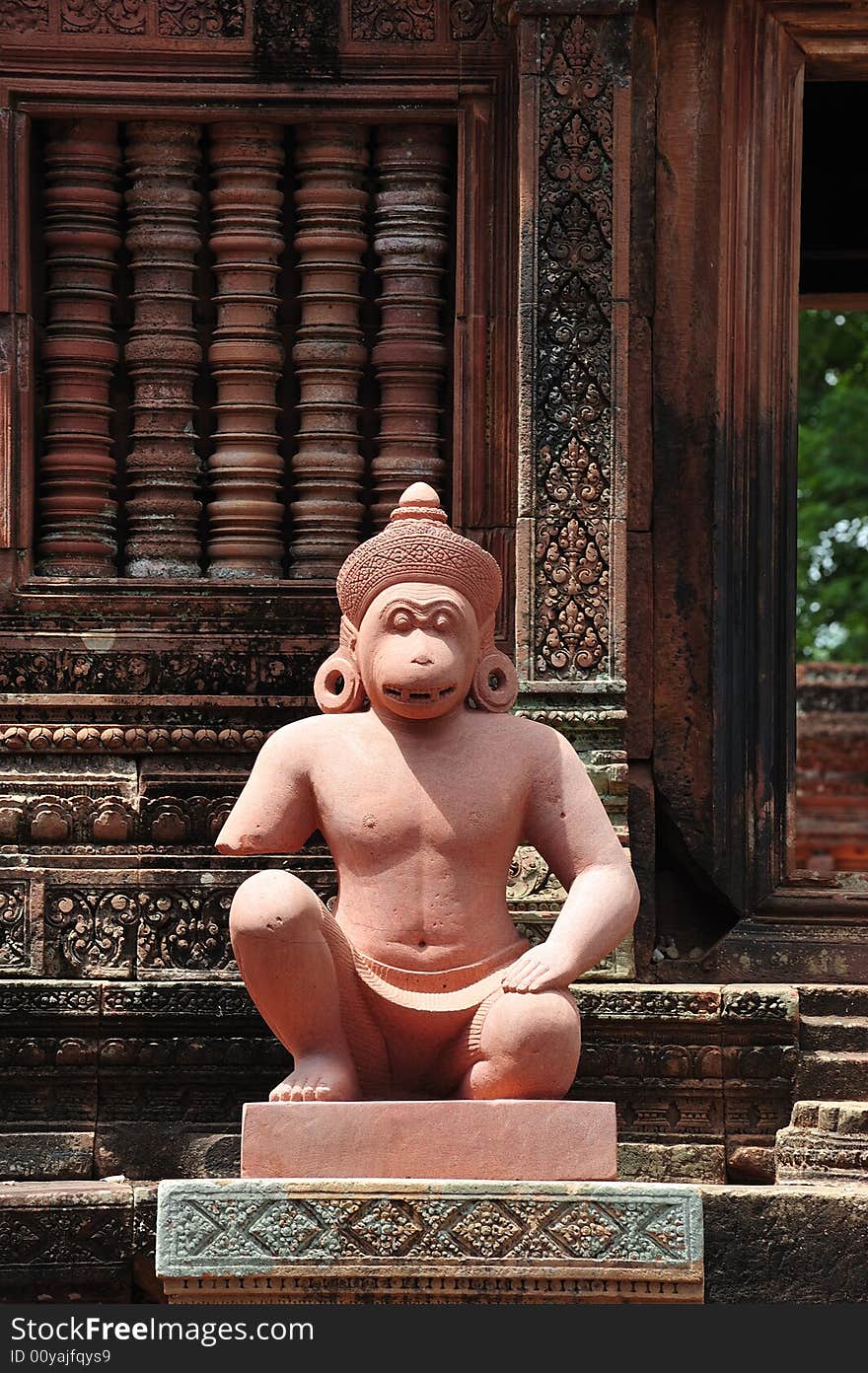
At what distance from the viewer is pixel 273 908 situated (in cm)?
809

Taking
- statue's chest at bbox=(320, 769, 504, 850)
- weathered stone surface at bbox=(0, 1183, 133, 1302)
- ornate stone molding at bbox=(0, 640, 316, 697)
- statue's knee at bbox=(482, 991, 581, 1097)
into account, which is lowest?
weathered stone surface at bbox=(0, 1183, 133, 1302)

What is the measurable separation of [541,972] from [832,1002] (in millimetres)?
2136

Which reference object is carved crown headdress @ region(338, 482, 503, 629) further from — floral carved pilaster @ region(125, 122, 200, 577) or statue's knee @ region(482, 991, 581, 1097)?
floral carved pilaster @ region(125, 122, 200, 577)

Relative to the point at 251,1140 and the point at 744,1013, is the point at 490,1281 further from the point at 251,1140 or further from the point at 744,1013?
the point at 744,1013

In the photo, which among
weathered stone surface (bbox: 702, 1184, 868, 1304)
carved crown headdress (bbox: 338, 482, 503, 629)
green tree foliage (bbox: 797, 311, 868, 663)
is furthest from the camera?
green tree foliage (bbox: 797, 311, 868, 663)

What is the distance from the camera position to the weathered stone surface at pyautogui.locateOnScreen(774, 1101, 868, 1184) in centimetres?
921

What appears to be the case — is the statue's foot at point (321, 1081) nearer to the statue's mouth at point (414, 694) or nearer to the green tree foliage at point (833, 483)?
the statue's mouth at point (414, 694)

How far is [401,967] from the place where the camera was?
8.39 meters

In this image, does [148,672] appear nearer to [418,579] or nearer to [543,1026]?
[418,579]

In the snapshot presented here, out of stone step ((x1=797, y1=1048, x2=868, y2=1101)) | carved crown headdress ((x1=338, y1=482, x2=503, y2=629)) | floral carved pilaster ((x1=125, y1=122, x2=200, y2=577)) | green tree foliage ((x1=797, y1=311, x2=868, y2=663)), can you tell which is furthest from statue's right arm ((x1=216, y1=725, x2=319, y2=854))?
green tree foliage ((x1=797, y1=311, x2=868, y2=663))

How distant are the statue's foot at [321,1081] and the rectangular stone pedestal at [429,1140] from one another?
0.28 ft

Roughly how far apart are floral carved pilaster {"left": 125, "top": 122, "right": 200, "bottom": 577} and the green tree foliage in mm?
15779

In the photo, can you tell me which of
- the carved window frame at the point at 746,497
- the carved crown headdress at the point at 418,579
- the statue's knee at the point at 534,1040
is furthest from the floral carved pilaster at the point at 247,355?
the statue's knee at the point at 534,1040

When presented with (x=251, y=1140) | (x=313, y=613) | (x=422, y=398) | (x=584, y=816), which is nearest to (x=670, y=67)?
(x=422, y=398)
